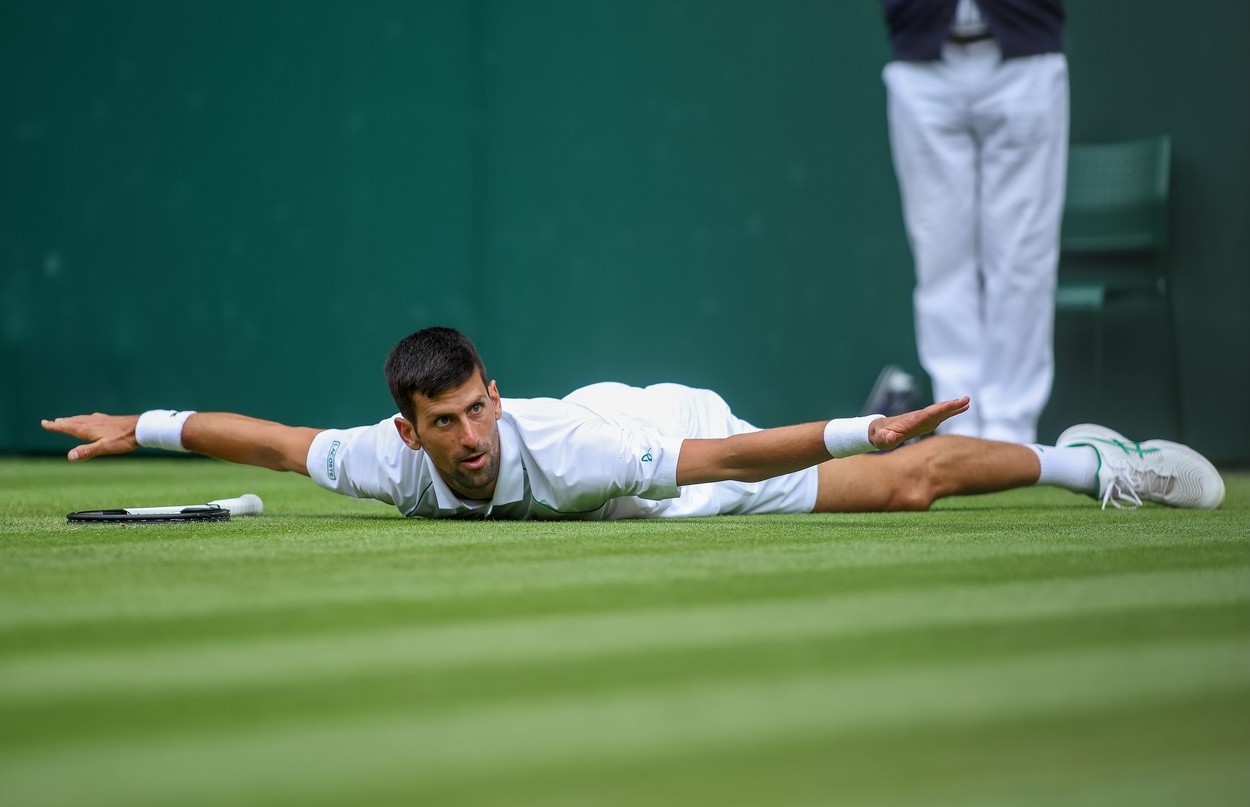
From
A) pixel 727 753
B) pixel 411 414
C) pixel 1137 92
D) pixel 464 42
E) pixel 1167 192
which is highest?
pixel 464 42

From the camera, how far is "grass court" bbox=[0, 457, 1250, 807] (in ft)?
5.55

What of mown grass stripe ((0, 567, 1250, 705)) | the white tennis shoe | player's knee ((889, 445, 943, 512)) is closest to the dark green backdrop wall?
the white tennis shoe

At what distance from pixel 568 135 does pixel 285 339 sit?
7.25ft

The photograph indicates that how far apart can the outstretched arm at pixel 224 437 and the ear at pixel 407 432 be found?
0.51 metres

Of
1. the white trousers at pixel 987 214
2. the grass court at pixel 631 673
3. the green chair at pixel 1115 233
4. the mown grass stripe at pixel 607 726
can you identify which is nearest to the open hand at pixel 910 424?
the grass court at pixel 631 673

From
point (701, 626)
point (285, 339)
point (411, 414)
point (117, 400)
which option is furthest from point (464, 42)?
point (701, 626)

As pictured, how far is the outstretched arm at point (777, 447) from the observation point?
12.4ft

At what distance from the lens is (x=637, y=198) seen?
29.4 feet

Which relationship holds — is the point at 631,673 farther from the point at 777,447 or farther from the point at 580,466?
the point at 580,466

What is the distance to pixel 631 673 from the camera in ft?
7.19

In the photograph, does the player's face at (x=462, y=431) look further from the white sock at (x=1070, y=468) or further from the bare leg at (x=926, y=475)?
the white sock at (x=1070, y=468)

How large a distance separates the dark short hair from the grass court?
1.74ft

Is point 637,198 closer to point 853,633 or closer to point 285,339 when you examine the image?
point 285,339

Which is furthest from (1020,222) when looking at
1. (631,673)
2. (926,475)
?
(631,673)
